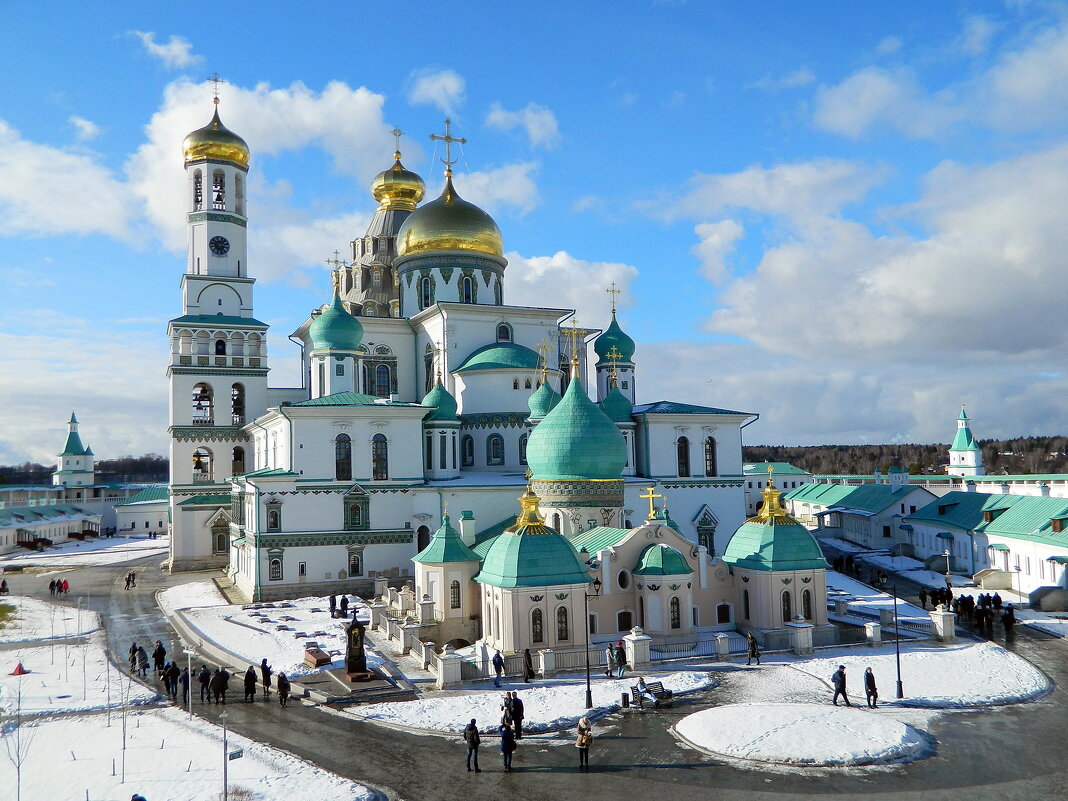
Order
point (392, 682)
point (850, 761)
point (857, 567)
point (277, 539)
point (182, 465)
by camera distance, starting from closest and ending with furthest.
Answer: point (850, 761)
point (392, 682)
point (277, 539)
point (857, 567)
point (182, 465)

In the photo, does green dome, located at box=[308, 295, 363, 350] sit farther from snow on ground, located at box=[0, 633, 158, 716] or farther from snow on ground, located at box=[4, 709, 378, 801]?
snow on ground, located at box=[4, 709, 378, 801]

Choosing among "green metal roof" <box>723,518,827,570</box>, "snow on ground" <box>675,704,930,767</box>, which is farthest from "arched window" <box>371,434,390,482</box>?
"snow on ground" <box>675,704,930,767</box>

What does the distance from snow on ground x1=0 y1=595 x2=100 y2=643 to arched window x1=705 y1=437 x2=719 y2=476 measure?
25.8m

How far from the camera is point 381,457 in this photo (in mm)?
34812

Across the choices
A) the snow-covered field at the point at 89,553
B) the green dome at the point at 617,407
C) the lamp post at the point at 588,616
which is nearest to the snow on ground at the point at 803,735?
the lamp post at the point at 588,616

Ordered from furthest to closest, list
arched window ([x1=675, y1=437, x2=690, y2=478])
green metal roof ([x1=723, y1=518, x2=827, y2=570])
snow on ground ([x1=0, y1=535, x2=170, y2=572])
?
snow on ground ([x1=0, y1=535, x2=170, y2=572]), arched window ([x1=675, y1=437, x2=690, y2=478]), green metal roof ([x1=723, y1=518, x2=827, y2=570])

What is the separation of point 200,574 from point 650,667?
2673 cm

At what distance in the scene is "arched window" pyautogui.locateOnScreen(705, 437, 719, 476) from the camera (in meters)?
40.3

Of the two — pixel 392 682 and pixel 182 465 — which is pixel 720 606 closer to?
pixel 392 682

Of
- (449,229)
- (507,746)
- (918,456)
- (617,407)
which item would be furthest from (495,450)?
(918,456)

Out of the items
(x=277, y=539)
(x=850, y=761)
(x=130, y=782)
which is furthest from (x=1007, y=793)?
(x=277, y=539)

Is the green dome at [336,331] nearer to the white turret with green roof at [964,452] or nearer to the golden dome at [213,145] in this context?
the golden dome at [213,145]

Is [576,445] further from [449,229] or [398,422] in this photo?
[449,229]

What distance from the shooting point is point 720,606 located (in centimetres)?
2572
